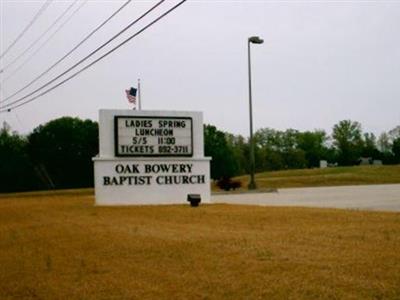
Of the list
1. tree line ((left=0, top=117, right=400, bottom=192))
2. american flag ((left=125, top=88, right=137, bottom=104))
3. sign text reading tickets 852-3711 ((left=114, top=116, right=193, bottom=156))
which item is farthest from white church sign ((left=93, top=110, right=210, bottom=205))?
tree line ((left=0, top=117, right=400, bottom=192))

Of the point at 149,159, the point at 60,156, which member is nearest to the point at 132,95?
the point at 149,159

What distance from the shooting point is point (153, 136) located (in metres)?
28.4

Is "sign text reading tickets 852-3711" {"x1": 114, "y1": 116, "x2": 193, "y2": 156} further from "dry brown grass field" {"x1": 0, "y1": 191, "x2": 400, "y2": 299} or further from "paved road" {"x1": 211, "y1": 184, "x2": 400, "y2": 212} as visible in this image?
"dry brown grass field" {"x1": 0, "y1": 191, "x2": 400, "y2": 299}

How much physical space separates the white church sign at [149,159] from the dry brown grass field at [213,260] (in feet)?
39.9

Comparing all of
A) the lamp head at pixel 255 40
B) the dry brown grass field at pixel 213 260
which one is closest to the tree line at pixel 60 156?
the lamp head at pixel 255 40

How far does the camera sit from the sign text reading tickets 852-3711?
28094 millimetres

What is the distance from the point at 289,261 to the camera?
907 cm

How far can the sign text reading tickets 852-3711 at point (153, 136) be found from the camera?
92.2 ft

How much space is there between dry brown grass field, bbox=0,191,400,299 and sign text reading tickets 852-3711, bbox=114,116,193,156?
40.6 feet

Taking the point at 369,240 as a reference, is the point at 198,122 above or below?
above

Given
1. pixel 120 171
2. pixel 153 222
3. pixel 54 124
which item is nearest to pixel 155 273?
pixel 153 222

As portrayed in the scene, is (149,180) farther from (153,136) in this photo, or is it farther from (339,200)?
(339,200)

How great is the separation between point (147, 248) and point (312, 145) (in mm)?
117402

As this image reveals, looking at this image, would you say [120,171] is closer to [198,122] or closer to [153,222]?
[198,122]
